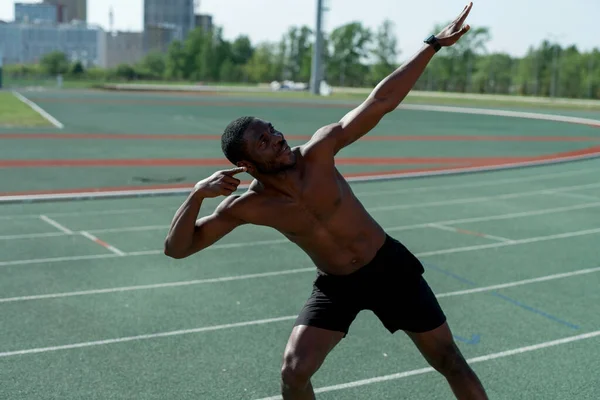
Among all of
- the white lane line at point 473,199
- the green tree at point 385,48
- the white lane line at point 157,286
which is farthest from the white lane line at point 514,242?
the green tree at point 385,48

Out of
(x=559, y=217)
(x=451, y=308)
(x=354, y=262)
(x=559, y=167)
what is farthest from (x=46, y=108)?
(x=354, y=262)

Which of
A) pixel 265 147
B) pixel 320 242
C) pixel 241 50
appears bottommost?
pixel 320 242

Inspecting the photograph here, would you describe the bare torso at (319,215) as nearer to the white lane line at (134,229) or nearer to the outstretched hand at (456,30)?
the outstretched hand at (456,30)

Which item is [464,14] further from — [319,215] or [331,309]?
[331,309]

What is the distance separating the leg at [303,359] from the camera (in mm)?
3895

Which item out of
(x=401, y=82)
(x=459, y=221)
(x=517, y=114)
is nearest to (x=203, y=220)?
(x=401, y=82)

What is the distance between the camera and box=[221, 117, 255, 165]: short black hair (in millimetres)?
3865

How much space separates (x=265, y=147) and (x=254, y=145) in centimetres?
6

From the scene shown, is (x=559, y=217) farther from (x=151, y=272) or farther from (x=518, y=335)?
(x=151, y=272)

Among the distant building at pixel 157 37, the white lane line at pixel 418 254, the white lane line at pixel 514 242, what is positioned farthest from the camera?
the distant building at pixel 157 37

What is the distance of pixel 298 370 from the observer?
153 inches

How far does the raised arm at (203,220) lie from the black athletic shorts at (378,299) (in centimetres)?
64

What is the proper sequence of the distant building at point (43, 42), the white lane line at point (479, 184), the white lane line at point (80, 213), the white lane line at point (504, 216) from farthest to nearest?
the distant building at point (43, 42)
the white lane line at point (479, 184)
the white lane line at point (80, 213)
the white lane line at point (504, 216)

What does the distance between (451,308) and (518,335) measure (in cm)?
88
